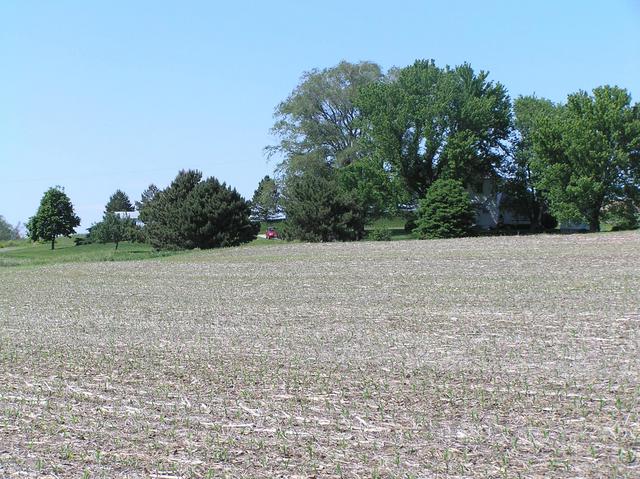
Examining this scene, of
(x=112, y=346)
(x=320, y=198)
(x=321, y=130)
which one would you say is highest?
(x=321, y=130)

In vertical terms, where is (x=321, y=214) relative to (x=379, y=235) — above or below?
above

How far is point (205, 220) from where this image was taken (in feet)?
173

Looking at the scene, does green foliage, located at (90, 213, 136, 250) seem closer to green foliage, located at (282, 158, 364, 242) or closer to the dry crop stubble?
green foliage, located at (282, 158, 364, 242)

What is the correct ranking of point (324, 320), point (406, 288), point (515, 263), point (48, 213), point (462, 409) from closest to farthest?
1. point (462, 409)
2. point (324, 320)
3. point (406, 288)
4. point (515, 263)
5. point (48, 213)

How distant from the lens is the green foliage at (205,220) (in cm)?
5238

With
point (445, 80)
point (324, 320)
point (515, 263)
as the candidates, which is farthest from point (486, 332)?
point (445, 80)

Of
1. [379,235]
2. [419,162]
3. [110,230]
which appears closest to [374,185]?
[419,162]

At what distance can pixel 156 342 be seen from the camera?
1350 cm

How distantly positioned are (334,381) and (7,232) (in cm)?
13640

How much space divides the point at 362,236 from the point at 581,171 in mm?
15940

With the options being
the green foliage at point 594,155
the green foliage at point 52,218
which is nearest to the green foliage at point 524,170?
the green foliage at point 594,155

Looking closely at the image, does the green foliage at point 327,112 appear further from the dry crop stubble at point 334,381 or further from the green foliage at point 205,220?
the dry crop stubble at point 334,381

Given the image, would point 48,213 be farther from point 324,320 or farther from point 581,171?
point 324,320

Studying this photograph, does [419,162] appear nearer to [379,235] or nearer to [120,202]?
[379,235]
